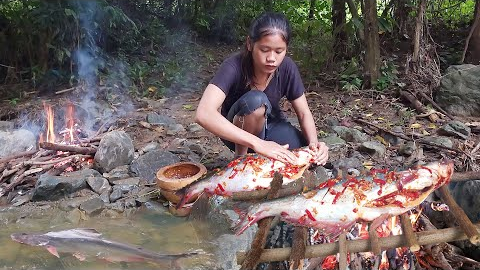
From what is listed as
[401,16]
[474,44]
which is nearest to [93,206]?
[401,16]

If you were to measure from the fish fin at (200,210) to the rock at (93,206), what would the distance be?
918mm

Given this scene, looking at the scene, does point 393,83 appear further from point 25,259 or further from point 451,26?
point 25,259

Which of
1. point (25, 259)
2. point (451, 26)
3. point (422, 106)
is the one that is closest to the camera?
point (25, 259)

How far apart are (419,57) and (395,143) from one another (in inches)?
84.2

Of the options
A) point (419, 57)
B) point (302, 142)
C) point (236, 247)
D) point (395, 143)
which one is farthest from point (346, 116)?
point (236, 247)

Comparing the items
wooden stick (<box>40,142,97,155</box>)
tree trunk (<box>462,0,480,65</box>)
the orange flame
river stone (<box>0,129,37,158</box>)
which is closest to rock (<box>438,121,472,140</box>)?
→ tree trunk (<box>462,0,480,65</box>)

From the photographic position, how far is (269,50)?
3434mm

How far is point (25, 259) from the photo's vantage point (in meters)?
3.24

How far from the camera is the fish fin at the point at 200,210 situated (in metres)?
3.71

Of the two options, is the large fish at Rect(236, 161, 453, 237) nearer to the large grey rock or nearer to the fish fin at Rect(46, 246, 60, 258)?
the fish fin at Rect(46, 246, 60, 258)

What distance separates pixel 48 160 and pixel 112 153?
2.36 ft

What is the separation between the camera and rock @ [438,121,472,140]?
5306mm

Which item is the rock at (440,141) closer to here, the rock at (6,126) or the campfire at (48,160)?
the campfire at (48,160)

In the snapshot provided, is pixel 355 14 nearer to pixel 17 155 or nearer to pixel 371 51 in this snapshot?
pixel 371 51
